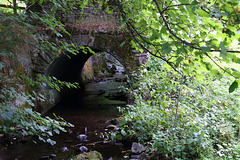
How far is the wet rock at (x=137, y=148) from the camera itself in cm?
433

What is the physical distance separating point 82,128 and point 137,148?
234 centimetres

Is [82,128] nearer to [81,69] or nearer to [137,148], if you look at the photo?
[137,148]

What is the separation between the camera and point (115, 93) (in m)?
11.4

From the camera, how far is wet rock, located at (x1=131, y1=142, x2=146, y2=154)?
4334 mm

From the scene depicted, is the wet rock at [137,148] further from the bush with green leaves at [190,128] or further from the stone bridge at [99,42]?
the stone bridge at [99,42]

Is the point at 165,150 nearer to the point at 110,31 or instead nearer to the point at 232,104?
the point at 232,104

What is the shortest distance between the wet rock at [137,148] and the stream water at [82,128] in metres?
0.31

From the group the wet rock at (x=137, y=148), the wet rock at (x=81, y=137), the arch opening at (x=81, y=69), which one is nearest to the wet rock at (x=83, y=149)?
the wet rock at (x=81, y=137)

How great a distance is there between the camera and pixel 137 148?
174 inches

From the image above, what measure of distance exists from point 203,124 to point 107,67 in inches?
645

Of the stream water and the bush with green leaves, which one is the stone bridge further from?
the bush with green leaves

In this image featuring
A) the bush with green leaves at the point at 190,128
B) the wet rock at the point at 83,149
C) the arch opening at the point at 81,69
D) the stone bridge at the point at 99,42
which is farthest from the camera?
the arch opening at the point at 81,69

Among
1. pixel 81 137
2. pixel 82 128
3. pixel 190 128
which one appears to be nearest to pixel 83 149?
pixel 81 137

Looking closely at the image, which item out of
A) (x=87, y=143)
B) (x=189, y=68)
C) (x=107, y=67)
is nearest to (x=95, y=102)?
(x=87, y=143)
